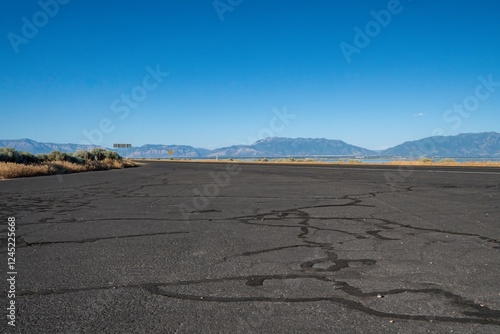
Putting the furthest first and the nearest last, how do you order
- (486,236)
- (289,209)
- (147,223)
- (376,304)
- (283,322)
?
(289,209), (147,223), (486,236), (376,304), (283,322)

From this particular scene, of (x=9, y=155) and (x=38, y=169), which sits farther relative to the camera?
(x=9, y=155)

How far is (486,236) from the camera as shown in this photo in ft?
22.3

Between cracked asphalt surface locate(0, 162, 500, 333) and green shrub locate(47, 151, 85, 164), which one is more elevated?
green shrub locate(47, 151, 85, 164)

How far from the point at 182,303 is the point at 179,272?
41.2 inches

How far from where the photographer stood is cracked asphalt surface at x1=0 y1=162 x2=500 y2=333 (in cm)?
347

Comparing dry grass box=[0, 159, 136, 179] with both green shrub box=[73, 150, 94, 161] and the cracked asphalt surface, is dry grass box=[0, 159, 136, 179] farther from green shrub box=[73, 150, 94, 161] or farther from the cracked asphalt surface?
the cracked asphalt surface

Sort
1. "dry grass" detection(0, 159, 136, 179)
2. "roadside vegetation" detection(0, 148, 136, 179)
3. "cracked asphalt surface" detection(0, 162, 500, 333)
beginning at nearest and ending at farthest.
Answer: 1. "cracked asphalt surface" detection(0, 162, 500, 333)
2. "dry grass" detection(0, 159, 136, 179)
3. "roadside vegetation" detection(0, 148, 136, 179)

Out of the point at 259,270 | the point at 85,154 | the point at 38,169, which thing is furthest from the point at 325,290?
the point at 85,154

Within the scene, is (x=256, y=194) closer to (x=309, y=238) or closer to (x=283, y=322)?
(x=309, y=238)

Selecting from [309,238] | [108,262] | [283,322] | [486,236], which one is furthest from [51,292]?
[486,236]

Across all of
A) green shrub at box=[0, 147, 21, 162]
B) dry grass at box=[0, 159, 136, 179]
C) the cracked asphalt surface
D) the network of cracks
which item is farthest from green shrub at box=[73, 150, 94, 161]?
the network of cracks

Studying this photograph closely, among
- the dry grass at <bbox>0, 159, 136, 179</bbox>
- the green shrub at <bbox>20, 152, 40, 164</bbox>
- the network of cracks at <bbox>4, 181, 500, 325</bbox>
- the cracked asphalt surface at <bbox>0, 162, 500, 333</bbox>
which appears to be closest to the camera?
the cracked asphalt surface at <bbox>0, 162, 500, 333</bbox>

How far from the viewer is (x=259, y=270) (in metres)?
4.95

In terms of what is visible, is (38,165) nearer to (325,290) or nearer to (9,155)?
(9,155)
